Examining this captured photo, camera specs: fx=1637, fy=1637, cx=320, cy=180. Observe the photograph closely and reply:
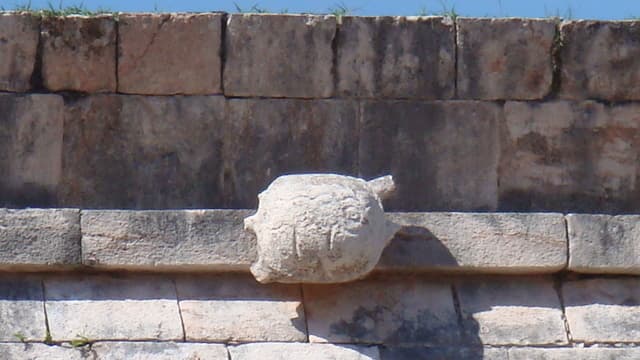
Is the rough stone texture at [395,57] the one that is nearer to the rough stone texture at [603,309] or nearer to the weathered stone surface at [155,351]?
the rough stone texture at [603,309]

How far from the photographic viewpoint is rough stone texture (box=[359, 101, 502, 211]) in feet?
29.5

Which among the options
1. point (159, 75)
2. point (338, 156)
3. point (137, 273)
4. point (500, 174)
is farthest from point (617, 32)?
point (137, 273)

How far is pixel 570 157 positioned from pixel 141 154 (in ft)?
7.78

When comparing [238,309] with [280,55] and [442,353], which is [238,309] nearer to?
[442,353]

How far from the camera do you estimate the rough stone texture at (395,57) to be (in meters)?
9.23

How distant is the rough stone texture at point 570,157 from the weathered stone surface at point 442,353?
173 cm

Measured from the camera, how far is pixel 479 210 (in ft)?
29.7

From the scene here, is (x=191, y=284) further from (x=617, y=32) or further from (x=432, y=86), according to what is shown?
(x=617, y=32)

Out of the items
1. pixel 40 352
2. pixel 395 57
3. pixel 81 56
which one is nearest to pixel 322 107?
pixel 395 57

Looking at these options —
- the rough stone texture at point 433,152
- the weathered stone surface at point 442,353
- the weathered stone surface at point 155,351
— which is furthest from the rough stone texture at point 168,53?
the weathered stone surface at point 442,353

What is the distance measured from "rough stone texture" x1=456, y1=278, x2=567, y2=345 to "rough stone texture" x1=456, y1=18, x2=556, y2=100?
5.85 ft

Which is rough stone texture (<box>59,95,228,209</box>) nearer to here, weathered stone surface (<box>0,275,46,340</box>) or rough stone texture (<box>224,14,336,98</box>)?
rough stone texture (<box>224,14,336,98</box>)

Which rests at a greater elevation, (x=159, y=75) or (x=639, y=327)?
(x=159, y=75)

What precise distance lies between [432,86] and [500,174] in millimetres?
640
